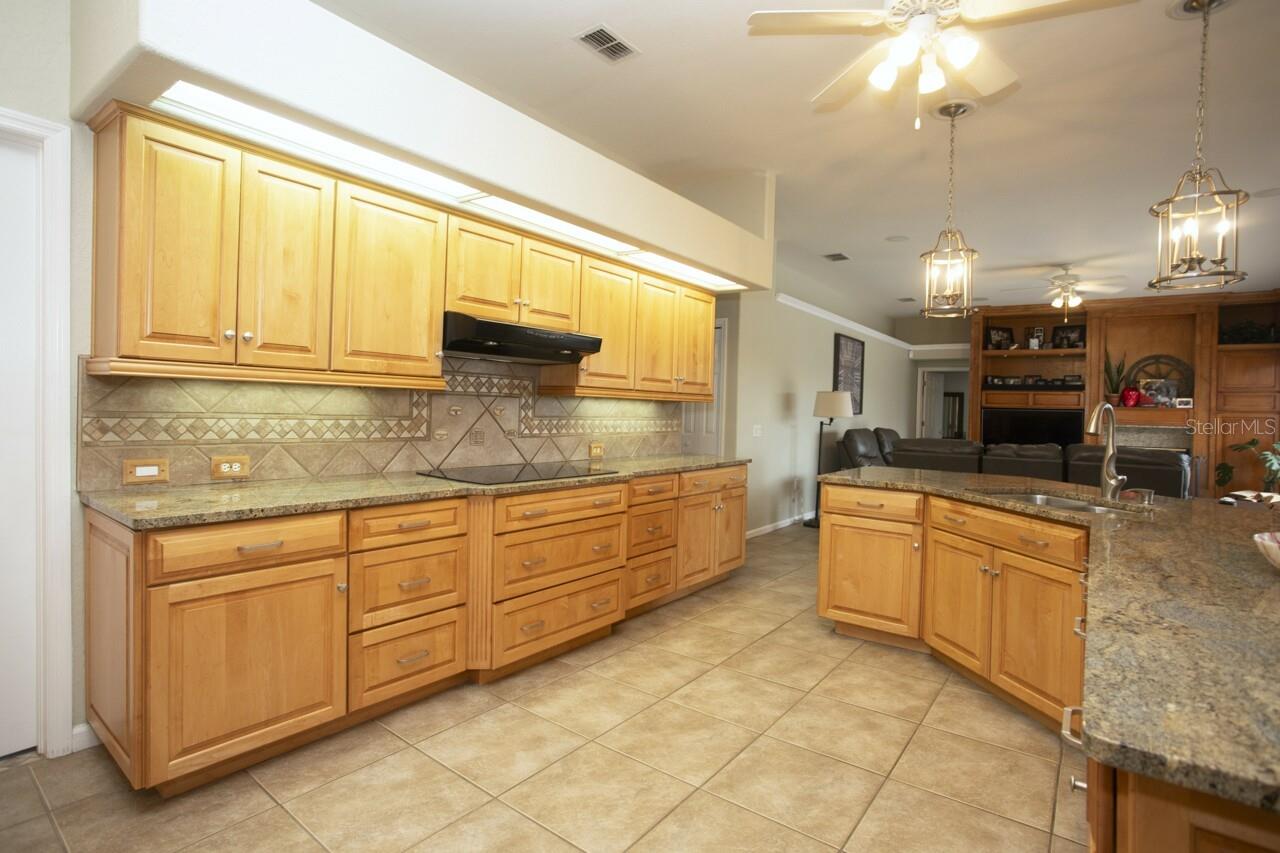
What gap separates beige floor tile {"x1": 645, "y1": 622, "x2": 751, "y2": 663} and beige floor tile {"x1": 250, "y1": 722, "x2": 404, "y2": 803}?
1.43 meters

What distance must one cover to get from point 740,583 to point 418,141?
3.45 metres

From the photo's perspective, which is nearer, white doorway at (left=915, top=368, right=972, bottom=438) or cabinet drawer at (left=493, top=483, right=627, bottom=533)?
cabinet drawer at (left=493, top=483, right=627, bottom=533)

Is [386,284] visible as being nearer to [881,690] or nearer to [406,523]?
[406,523]

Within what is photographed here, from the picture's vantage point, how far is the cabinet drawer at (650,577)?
3.56m

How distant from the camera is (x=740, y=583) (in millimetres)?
4512

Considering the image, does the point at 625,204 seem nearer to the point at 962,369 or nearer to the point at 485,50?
the point at 485,50

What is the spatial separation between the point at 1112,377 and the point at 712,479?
7703mm

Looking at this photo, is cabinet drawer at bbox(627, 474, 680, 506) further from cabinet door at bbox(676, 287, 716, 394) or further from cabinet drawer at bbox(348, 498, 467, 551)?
cabinet drawer at bbox(348, 498, 467, 551)

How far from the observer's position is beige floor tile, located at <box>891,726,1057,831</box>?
198 cm

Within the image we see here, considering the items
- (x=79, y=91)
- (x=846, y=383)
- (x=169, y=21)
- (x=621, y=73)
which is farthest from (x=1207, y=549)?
(x=846, y=383)

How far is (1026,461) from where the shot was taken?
5.45 metres

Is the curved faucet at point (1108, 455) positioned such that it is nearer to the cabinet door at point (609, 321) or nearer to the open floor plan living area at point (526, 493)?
the open floor plan living area at point (526, 493)

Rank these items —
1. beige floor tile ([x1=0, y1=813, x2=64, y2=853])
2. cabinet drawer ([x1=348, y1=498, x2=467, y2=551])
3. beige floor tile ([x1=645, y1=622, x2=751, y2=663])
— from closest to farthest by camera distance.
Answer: beige floor tile ([x1=0, y1=813, x2=64, y2=853])
cabinet drawer ([x1=348, y1=498, x2=467, y2=551])
beige floor tile ([x1=645, y1=622, x2=751, y2=663])

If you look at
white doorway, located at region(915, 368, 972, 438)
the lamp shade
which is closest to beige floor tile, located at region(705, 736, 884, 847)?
the lamp shade
